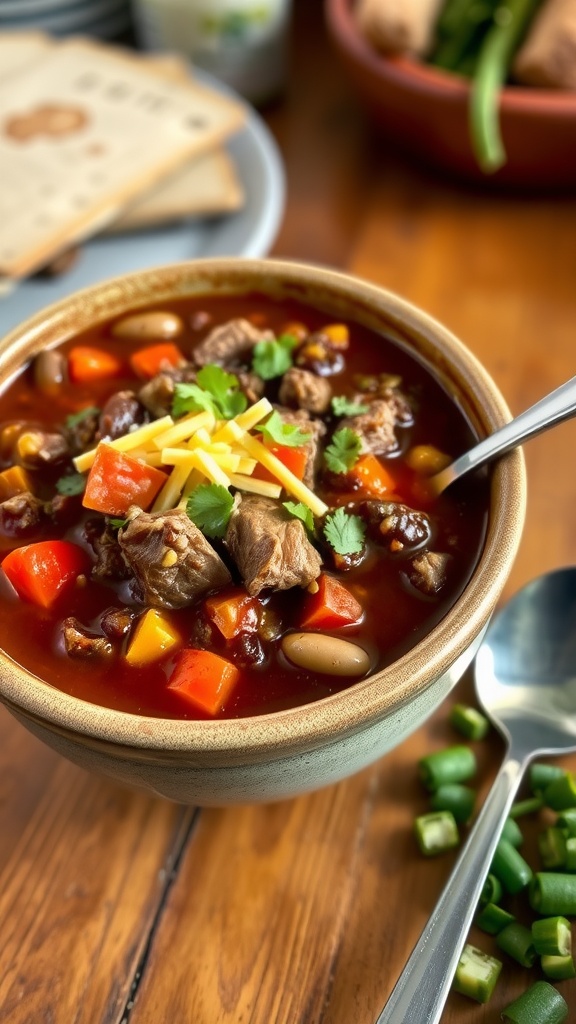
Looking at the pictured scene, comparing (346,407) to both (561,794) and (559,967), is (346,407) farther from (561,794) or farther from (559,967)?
(559,967)

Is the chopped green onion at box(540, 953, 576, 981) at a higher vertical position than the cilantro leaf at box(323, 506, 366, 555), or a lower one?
lower

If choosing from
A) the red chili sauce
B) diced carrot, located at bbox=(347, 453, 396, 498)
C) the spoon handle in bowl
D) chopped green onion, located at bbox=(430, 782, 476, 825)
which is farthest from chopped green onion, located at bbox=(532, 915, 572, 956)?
diced carrot, located at bbox=(347, 453, 396, 498)

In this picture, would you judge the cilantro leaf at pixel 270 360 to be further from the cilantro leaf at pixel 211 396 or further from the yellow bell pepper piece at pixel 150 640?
the yellow bell pepper piece at pixel 150 640

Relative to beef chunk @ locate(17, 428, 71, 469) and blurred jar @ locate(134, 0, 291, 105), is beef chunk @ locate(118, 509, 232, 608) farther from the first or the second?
blurred jar @ locate(134, 0, 291, 105)

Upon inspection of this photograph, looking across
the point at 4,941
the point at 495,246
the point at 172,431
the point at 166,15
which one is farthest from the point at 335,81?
the point at 4,941

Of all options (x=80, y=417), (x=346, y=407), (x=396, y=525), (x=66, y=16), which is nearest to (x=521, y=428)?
(x=396, y=525)

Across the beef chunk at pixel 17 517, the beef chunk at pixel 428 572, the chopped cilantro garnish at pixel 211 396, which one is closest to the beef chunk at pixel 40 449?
the beef chunk at pixel 17 517

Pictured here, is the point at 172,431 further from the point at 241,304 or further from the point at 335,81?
the point at 335,81
